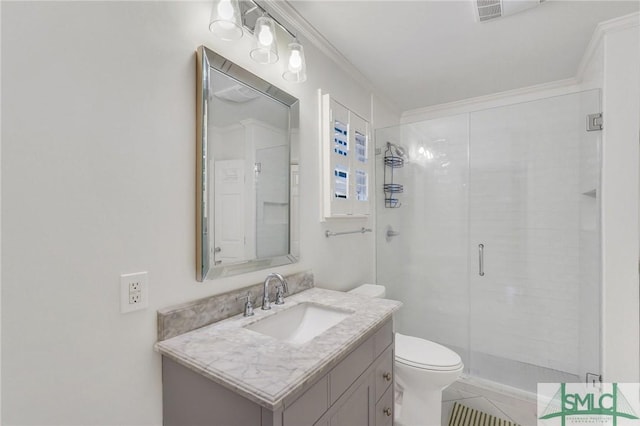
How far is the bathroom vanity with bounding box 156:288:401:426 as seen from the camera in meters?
0.77

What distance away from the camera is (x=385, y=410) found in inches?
52.7

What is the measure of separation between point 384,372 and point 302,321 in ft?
1.42

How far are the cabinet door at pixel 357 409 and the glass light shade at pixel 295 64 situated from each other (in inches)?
56.4

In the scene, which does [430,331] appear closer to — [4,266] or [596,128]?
[596,128]

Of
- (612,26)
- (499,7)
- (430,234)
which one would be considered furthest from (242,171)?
(612,26)

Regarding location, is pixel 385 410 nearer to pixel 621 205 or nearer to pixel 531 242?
pixel 621 205

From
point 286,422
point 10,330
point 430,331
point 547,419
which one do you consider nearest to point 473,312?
point 430,331

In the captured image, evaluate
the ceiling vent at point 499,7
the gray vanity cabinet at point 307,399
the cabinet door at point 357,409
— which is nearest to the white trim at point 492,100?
the ceiling vent at point 499,7

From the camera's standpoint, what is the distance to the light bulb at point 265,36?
1312 mm

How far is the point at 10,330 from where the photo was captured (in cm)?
72

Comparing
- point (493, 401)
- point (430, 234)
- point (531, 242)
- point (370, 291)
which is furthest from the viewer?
point (430, 234)

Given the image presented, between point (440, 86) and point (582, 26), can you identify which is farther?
point (440, 86)

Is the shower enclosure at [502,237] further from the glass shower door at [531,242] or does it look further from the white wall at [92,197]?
the white wall at [92,197]

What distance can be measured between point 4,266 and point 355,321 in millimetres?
1053
